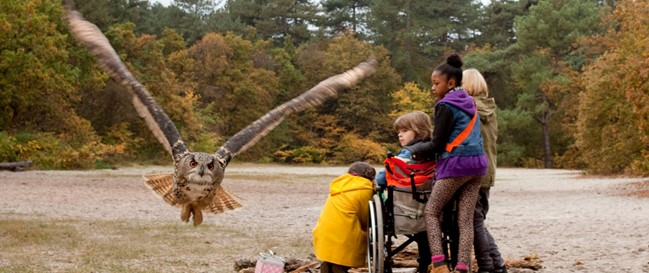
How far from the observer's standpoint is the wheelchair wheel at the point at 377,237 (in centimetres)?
582

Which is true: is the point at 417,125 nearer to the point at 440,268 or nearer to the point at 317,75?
the point at 440,268

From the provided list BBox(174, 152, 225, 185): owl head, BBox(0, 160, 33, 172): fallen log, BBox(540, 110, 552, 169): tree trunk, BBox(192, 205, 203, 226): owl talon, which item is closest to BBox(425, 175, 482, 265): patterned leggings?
BBox(174, 152, 225, 185): owl head

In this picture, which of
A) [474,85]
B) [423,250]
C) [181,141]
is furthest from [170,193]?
[474,85]

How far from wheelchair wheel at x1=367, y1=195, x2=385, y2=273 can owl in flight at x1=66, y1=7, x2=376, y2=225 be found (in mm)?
2192

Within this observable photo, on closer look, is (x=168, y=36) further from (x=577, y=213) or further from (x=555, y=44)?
(x=577, y=213)

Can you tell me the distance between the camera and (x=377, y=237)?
5.96 meters

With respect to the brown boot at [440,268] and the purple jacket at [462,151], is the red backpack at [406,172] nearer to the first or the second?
the purple jacket at [462,151]

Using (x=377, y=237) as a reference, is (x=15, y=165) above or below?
below

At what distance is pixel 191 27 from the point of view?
6762 centimetres

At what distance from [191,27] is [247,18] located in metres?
6.89

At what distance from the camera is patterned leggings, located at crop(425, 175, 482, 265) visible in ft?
18.9

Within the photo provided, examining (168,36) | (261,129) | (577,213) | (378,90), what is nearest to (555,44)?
(378,90)

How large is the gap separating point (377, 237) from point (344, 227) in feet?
1.76

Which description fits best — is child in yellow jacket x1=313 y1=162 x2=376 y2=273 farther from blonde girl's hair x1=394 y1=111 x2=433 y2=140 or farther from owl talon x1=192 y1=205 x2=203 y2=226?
owl talon x1=192 y1=205 x2=203 y2=226
